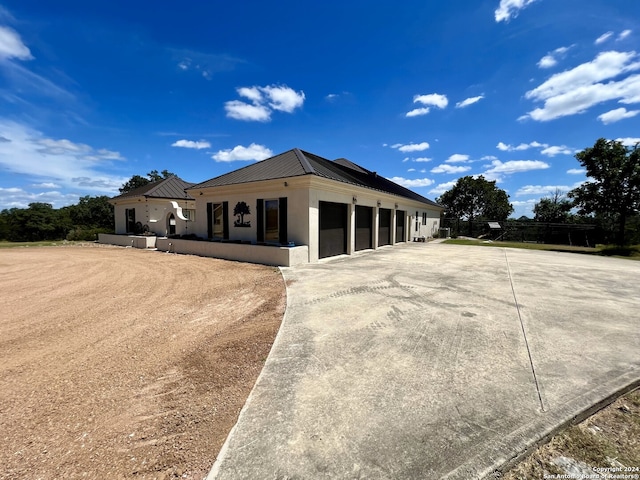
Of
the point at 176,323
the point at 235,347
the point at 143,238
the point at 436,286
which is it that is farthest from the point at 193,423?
the point at 143,238

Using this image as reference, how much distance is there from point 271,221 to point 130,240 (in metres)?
11.5

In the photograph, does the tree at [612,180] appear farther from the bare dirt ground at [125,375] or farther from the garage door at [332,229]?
the bare dirt ground at [125,375]

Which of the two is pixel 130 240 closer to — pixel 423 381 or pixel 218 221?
pixel 218 221

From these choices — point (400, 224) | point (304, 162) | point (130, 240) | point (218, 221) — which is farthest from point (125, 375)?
point (400, 224)

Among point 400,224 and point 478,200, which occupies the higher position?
point 478,200

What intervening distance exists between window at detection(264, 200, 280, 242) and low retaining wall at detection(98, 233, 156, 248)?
28.9ft

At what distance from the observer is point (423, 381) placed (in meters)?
2.90

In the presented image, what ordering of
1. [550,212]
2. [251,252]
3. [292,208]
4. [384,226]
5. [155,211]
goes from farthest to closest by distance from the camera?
[550,212] < [155,211] < [384,226] < [292,208] < [251,252]

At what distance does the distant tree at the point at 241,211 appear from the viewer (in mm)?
12831

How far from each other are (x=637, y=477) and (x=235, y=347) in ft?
12.5

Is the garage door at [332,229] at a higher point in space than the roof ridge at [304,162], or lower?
lower

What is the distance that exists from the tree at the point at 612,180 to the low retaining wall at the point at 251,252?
21.4 meters

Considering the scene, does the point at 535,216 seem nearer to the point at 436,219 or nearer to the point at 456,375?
the point at 436,219

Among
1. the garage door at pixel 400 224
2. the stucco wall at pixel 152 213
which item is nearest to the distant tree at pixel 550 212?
the garage door at pixel 400 224
